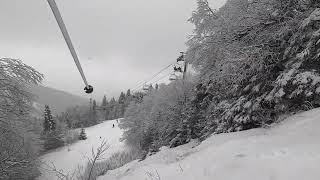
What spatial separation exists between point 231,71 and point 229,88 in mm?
1616

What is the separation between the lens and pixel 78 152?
72.3 meters

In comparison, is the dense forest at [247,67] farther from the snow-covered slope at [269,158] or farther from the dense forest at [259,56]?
the snow-covered slope at [269,158]

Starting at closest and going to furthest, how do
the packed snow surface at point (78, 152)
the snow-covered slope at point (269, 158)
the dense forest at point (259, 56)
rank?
the snow-covered slope at point (269, 158), the dense forest at point (259, 56), the packed snow surface at point (78, 152)

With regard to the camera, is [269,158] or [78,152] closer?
[269,158]

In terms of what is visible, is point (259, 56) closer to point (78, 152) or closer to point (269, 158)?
point (269, 158)

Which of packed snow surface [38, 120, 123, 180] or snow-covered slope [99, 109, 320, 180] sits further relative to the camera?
packed snow surface [38, 120, 123, 180]

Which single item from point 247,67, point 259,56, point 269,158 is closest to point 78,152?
point 247,67

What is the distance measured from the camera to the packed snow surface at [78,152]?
5089 cm

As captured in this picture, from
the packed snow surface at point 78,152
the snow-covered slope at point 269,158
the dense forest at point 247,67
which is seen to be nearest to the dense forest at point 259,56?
the dense forest at point 247,67

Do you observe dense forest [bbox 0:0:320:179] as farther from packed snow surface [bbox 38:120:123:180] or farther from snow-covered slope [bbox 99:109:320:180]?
packed snow surface [bbox 38:120:123:180]

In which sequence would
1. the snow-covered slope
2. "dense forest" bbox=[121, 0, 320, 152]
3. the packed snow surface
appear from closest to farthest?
the snow-covered slope
"dense forest" bbox=[121, 0, 320, 152]
the packed snow surface

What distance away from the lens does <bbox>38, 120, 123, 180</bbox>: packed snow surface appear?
50894mm

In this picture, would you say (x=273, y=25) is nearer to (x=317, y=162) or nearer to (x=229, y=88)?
(x=229, y=88)

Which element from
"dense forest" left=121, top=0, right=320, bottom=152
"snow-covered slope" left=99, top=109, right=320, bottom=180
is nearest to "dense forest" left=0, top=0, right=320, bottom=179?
"dense forest" left=121, top=0, right=320, bottom=152
